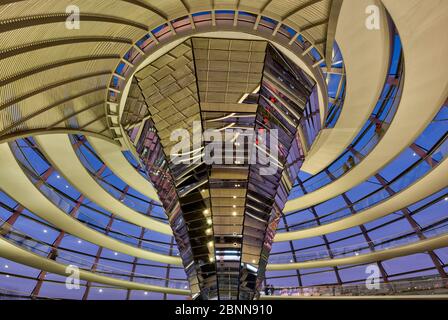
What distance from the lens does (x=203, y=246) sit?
17125 mm

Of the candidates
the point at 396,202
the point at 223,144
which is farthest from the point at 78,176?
the point at 396,202

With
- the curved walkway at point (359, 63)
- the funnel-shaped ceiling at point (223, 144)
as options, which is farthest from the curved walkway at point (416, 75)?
the funnel-shaped ceiling at point (223, 144)

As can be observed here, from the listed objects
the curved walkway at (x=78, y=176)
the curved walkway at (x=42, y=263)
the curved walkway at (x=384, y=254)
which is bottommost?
the curved walkway at (x=42, y=263)

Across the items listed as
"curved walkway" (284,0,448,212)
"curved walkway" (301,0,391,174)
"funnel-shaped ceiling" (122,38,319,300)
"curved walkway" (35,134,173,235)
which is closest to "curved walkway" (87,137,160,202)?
"curved walkway" (35,134,173,235)

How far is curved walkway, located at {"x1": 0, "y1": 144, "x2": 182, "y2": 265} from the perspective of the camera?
18.6 meters

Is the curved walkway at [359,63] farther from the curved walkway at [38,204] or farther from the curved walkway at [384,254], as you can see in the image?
the curved walkway at [38,204]

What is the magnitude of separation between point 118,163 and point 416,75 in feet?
63.6

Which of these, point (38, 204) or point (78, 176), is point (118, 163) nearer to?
point (78, 176)

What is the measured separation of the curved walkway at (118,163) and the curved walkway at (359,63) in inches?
538

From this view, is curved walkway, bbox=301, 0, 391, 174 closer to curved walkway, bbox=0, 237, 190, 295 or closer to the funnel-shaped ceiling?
the funnel-shaped ceiling

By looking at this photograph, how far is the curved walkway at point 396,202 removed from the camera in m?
18.8
